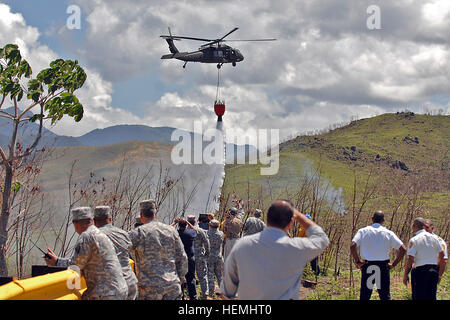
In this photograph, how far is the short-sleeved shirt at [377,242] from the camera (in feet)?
26.7

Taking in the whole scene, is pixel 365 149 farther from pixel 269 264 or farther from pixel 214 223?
pixel 269 264

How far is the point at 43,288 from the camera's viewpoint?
4773mm

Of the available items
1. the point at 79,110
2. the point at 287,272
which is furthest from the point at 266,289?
the point at 79,110

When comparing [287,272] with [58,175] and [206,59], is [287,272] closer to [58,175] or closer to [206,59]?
[206,59]

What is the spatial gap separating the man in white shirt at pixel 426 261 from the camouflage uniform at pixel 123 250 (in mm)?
4787

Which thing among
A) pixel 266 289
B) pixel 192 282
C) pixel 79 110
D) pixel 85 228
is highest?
pixel 79 110

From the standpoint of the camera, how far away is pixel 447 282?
46.0ft

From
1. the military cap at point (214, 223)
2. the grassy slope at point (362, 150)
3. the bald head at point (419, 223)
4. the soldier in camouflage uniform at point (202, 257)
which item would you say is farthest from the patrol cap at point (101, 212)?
the grassy slope at point (362, 150)

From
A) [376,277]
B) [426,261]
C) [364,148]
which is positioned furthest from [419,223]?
[364,148]

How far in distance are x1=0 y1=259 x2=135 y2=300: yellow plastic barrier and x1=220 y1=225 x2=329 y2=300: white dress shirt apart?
195 cm

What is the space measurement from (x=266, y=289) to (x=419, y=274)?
522 cm

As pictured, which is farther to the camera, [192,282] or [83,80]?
[83,80]

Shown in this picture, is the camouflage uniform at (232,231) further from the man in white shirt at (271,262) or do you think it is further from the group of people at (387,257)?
the man in white shirt at (271,262)
